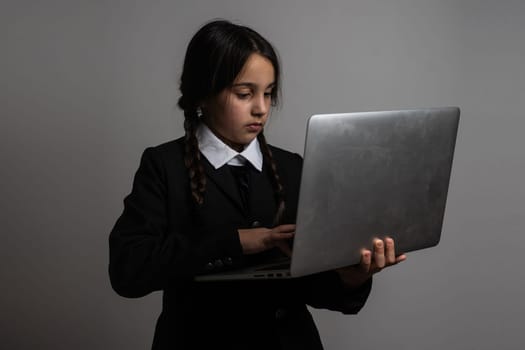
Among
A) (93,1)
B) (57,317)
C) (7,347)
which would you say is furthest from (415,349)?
(93,1)

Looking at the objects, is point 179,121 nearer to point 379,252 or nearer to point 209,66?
point 209,66

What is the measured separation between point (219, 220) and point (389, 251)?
1.12ft

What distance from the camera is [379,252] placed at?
1.08 m

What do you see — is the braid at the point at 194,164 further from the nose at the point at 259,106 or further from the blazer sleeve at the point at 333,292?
the blazer sleeve at the point at 333,292

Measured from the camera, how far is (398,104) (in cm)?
210

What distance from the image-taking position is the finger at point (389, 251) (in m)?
1.08

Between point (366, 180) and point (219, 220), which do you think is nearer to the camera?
point (366, 180)

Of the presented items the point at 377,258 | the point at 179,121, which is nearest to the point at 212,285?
the point at 377,258

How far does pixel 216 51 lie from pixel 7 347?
4.98ft

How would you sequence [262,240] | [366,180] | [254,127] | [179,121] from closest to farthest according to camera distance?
[366,180], [262,240], [254,127], [179,121]

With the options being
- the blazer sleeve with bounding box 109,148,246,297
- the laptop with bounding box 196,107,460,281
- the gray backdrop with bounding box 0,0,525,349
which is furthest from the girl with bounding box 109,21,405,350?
the gray backdrop with bounding box 0,0,525,349

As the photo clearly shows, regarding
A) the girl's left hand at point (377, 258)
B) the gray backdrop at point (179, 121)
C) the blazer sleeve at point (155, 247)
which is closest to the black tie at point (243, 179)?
the blazer sleeve at point (155, 247)

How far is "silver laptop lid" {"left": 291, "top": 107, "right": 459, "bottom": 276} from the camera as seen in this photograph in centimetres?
95

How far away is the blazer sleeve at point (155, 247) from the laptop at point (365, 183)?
0.15 feet
